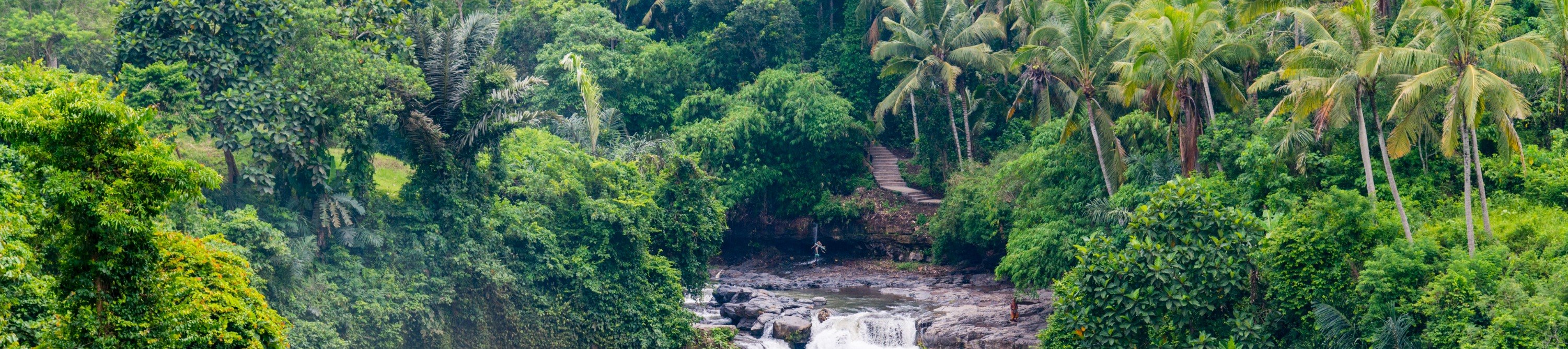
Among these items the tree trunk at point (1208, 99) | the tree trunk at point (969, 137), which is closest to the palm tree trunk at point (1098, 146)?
the tree trunk at point (1208, 99)

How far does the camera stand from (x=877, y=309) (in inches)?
1314

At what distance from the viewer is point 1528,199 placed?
20.8 metres

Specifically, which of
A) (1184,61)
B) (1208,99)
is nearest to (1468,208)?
(1184,61)

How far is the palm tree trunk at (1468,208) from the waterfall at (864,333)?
1355 cm

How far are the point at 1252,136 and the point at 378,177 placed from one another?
20.5 metres

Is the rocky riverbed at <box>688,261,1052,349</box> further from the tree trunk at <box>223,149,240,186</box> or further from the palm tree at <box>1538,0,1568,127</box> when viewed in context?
the tree trunk at <box>223,149,240,186</box>

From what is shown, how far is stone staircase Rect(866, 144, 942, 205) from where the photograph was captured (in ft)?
137

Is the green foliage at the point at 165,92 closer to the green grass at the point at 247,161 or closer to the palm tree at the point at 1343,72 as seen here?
the green grass at the point at 247,161

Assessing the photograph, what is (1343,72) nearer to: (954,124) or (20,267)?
(20,267)

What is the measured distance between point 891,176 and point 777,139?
5.62 meters

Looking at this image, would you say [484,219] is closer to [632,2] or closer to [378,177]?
[378,177]

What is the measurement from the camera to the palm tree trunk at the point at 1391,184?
Answer: 65.1 feet

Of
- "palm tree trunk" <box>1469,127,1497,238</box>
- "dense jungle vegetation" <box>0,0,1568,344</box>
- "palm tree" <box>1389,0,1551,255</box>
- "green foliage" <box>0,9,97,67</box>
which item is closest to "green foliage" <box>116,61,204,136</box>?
"dense jungle vegetation" <box>0,0,1568,344</box>

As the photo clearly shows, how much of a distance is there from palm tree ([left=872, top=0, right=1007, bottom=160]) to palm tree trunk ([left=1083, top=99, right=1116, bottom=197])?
8543 millimetres
